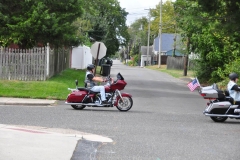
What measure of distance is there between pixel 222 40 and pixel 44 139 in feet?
84.7

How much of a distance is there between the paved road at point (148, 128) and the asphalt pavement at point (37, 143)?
0.64 metres

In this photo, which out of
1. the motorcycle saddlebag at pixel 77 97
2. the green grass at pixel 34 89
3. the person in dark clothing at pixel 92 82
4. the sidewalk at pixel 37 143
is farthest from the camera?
the green grass at pixel 34 89

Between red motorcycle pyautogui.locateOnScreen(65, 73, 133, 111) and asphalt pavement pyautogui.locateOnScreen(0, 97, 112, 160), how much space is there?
5.14 metres

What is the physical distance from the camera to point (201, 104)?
23.0m

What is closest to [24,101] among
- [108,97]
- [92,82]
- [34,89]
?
[34,89]

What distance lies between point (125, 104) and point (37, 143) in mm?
7953

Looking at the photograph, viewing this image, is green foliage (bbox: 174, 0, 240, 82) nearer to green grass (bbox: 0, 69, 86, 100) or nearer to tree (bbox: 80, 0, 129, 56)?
green grass (bbox: 0, 69, 86, 100)

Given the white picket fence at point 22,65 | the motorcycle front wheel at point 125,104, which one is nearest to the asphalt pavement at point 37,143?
the motorcycle front wheel at point 125,104

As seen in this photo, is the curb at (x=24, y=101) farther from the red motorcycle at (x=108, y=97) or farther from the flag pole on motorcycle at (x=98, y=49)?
the flag pole on motorcycle at (x=98, y=49)

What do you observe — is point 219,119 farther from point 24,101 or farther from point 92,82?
point 24,101

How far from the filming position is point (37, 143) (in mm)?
10547

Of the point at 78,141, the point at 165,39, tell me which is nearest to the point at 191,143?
the point at 78,141

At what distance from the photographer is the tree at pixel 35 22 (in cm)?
2720

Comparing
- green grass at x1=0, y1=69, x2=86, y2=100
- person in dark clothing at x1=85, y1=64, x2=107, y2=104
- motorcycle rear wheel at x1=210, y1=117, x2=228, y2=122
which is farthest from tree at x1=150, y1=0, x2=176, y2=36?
motorcycle rear wheel at x1=210, y1=117, x2=228, y2=122
